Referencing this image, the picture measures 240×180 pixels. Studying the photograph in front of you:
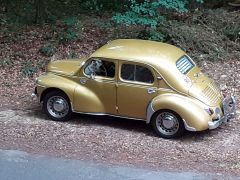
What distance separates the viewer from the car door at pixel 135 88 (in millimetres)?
10102

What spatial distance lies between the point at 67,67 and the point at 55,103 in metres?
0.81

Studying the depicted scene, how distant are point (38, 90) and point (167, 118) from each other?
277 centimetres

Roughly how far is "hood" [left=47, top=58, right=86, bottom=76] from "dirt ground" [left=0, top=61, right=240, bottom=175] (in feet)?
3.08

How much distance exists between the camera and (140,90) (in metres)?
10.1

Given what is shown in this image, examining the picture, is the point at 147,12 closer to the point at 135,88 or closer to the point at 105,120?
the point at 105,120

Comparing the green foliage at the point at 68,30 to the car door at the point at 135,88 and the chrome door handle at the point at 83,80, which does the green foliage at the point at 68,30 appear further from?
the car door at the point at 135,88

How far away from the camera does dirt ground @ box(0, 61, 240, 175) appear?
9086 millimetres

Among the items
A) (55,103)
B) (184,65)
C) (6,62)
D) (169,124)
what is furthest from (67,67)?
(6,62)

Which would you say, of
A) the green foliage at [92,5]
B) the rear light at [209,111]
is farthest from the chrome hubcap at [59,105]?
the green foliage at [92,5]

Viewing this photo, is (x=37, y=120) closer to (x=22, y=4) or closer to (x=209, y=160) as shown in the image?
(x=209, y=160)

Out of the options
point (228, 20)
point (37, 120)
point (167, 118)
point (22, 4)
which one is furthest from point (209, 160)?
point (22, 4)

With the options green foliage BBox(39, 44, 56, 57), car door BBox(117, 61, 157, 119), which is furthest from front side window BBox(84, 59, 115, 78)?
green foliage BBox(39, 44, 56, 57)

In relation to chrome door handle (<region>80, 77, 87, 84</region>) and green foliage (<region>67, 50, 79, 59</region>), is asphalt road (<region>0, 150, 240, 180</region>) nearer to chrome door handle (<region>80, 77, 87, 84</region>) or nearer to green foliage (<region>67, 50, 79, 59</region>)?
chrome door handle (<region>80, 77, 87, 84</region>)

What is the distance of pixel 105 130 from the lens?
1035cm
